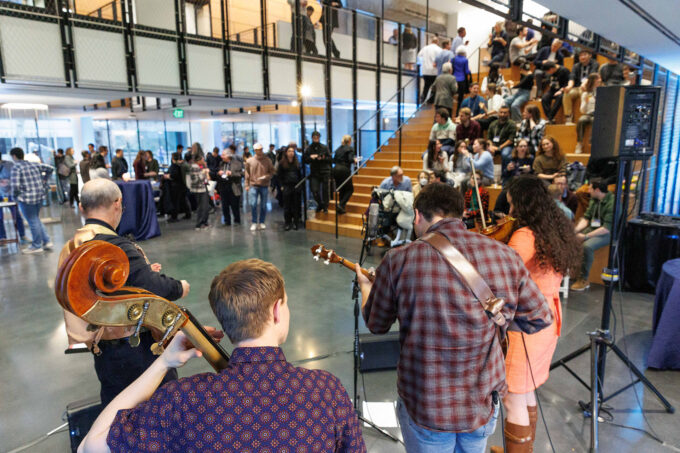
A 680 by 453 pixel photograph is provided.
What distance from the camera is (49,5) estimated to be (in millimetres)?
6625

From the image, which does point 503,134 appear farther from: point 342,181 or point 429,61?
point 429,61

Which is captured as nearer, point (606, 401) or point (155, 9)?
point (606, 401)

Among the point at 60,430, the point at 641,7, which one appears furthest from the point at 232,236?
the point at 641,7

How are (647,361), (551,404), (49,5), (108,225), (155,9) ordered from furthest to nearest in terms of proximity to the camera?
1. (155,9)
2. (49,5)
3. (647,361)
4. (551,404)
5. (108,225)

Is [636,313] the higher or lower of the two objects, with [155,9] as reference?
lower

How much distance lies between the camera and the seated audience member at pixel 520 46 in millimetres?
9391

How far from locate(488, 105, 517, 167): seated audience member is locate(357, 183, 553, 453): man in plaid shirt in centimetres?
593

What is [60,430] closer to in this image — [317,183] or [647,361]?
[647,361]

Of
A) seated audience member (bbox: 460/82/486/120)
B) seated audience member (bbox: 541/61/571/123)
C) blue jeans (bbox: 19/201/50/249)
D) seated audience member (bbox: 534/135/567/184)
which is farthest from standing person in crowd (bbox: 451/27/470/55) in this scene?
blue jeans (bbox: 19/201/50/249)

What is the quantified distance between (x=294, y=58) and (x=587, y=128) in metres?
6.01

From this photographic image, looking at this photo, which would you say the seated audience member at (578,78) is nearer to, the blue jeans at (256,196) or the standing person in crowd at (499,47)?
the standing person in crowd at (499,47)

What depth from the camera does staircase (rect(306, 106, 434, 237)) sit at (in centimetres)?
862

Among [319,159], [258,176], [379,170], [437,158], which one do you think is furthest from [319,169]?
[437,158]

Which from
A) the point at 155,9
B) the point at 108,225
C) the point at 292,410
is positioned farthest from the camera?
the point at 155,9
